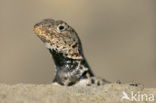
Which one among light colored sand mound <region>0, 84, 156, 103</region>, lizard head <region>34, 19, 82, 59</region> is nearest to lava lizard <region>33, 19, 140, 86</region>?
lizard head <region>34, 19, 82, 59</region>

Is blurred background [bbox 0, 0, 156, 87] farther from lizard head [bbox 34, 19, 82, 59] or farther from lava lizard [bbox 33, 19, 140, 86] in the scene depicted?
lizard head [bbox 34, 19, 82, 59]

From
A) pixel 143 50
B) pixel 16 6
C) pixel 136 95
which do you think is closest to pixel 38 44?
pixel 16 6

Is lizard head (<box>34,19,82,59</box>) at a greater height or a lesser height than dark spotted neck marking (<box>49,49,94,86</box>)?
greater

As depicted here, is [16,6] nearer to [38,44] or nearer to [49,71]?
[38,44]

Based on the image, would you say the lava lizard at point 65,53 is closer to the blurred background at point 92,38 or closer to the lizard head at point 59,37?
the lizard head at point 59,37

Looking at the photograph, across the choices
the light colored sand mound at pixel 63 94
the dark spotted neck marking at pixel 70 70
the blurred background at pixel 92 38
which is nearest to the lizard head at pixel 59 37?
the dark spotted neck marking at pixel 70 70
